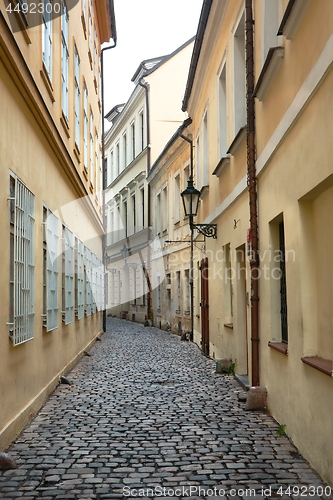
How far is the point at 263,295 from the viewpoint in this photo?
8.20 metres

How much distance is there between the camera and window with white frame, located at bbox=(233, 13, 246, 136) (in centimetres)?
1039

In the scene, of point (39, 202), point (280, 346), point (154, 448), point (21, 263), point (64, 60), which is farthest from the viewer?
point (64, 60)

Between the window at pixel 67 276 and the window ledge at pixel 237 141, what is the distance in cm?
351

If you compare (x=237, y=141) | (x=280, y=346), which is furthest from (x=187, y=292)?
(x=280, y=346)

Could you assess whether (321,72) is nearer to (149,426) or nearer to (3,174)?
(3,174)

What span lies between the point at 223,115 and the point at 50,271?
15.8ft

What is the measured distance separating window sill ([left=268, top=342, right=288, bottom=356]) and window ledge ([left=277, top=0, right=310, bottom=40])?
324 cm

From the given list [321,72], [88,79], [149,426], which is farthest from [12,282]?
[88,79]

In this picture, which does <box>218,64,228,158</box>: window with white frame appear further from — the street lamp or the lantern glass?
the street lamp

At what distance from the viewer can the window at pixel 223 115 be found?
1197 cm

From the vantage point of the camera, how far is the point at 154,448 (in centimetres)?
615

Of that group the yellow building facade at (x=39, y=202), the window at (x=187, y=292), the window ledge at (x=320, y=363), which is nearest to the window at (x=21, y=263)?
the yellow building facade at (x=39, y=202)

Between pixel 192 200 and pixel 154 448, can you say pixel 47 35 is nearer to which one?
pixel 192 200

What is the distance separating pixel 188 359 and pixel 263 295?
20.9ft
